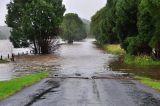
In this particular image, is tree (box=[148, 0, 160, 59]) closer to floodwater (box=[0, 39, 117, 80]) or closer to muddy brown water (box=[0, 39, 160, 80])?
muddy brown water (box=[0, 39, 160, 80])

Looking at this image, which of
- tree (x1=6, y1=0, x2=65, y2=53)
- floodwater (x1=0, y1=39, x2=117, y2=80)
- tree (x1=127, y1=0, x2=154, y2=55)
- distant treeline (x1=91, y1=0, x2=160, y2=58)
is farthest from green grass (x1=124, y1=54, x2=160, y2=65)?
tree (x1=6, y1=0, x2=65, y2=53)

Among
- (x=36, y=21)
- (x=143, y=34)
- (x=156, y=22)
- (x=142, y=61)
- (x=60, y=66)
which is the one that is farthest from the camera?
(x=36, y=21)

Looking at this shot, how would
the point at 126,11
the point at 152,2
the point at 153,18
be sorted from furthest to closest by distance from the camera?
1. the point at 126,11
2. the point at 153,18
3. the point at 152,2

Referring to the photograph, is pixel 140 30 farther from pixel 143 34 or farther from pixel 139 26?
pixel 143 34

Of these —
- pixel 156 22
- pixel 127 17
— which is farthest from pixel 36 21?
pixel 156 22

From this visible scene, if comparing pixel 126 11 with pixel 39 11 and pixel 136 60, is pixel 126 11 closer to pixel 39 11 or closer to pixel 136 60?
pixel 136 60

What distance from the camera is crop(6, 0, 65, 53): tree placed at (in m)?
92.4

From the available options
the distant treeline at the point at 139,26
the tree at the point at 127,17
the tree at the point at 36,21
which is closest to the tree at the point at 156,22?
the distant treeline at the point at 139,26

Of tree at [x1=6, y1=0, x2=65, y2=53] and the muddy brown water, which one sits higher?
tree at [x1=6, y1=0, x2=65, y2=53]

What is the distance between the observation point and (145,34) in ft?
206

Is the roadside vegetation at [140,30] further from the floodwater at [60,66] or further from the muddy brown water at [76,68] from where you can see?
the floodwater at [60,66]

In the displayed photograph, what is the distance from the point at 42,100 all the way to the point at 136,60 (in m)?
40.6

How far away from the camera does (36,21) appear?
9269 cm

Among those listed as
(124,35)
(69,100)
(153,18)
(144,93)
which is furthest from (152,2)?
(69,100)
